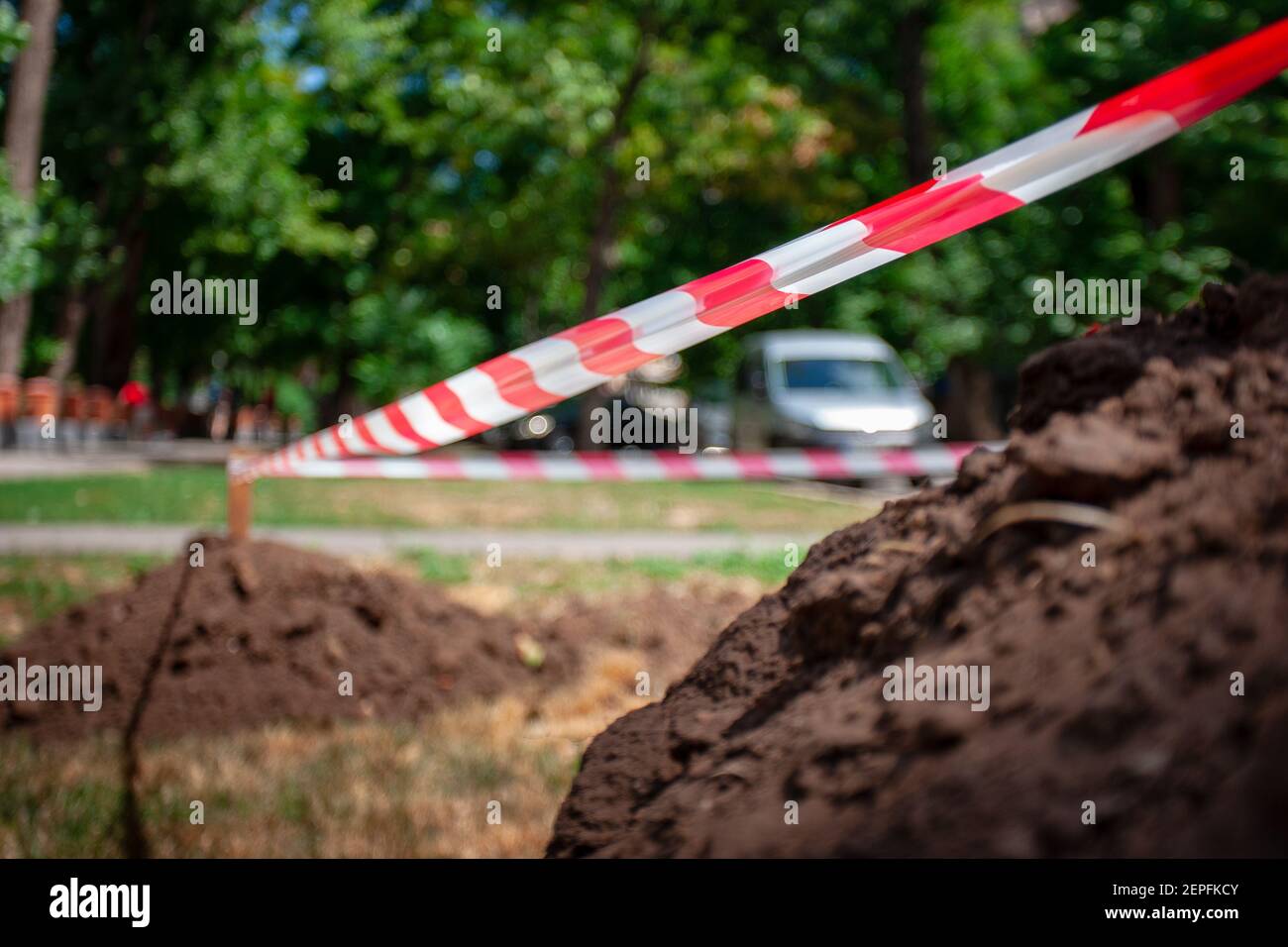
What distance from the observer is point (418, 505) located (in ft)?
42.5

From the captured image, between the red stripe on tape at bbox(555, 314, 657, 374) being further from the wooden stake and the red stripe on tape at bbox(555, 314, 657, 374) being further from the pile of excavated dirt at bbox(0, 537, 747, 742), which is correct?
the wooden stake

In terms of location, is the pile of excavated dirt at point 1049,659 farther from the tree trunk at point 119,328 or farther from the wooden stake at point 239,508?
the tree trunk at point 119,328

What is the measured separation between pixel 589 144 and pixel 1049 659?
20307 mm

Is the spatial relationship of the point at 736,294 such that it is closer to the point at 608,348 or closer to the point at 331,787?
the point at 608,348

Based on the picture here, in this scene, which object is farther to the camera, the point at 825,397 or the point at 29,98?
the point at 825,397

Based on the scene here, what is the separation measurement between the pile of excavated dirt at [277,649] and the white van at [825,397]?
1015cm

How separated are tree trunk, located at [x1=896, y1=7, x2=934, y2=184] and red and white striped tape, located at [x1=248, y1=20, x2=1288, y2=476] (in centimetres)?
1946

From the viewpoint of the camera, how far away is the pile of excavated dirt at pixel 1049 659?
1.17 metres

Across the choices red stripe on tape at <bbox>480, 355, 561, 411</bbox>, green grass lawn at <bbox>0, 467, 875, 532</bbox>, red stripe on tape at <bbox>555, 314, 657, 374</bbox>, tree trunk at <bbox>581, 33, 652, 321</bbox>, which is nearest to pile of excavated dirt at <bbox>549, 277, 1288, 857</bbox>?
red stripe on tape at <bbox>555, 314, 657, 374</bbox>

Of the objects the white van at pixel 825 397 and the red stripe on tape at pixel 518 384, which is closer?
the red stripe on tape at pixel 518 384

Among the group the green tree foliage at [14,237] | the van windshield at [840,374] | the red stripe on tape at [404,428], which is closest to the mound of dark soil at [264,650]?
the red stripe on tape at [404,428]

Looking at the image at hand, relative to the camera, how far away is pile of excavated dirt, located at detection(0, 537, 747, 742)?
4410 millimetres

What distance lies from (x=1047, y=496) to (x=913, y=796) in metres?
0.52

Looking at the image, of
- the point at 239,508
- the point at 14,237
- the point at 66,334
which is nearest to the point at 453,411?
the point at 239,508
